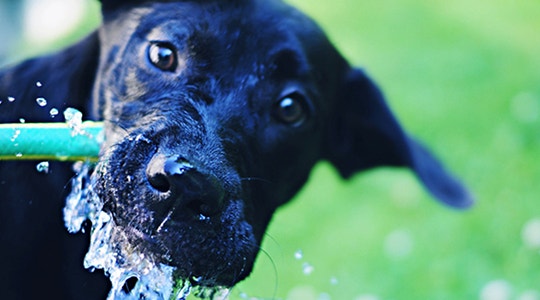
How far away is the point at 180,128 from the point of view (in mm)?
2133

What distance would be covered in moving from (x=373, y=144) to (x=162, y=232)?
125 cm

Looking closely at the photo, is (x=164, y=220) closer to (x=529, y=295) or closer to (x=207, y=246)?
(x=207, y=246)

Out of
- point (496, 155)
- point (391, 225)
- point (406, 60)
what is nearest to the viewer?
point (391, 225)

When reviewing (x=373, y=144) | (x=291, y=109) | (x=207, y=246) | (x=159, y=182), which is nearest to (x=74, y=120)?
(x=159, y=182)

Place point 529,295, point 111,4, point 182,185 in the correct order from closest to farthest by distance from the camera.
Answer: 1. point 182,185
2. point 111,4
3. point 529,295

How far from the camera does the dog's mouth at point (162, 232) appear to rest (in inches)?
77.2

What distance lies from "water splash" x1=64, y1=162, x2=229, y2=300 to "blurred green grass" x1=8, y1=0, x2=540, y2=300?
1.81 feet

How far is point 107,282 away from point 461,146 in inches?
115

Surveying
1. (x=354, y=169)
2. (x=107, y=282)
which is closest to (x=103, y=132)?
(x=107, y=282)

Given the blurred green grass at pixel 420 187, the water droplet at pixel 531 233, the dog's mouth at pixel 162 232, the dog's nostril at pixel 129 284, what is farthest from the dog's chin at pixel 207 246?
the water droplet at pixel 531 233

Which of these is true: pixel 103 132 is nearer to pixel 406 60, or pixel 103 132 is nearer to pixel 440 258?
pixel 440 258

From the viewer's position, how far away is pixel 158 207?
1963 millimetres

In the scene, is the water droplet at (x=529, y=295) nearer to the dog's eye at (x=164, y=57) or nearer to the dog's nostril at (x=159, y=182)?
the dog's eye at (x=164, y=57)

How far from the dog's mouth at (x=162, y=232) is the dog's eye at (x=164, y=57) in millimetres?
401
